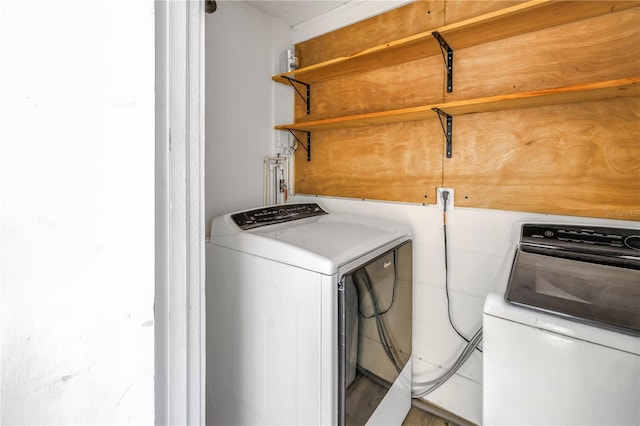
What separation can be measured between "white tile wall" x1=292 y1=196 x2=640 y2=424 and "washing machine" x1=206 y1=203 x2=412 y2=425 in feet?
0.48

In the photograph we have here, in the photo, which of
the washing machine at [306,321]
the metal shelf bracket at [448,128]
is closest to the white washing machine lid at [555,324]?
the washing machine at [306,321]

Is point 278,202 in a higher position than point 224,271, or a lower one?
higher

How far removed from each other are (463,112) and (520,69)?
1.00ft

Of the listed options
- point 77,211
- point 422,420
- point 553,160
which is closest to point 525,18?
point 553,160

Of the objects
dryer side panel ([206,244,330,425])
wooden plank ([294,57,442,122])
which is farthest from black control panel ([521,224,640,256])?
dryer side panel ([206,244,330,425])

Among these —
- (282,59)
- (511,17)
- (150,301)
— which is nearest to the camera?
(150,301)

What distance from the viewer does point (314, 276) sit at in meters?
1.22

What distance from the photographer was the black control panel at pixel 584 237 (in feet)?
3.94

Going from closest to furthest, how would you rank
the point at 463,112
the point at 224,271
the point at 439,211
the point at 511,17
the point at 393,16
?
the point at 511,17 → the point at 224,271 → the point at 463,112 → the point at 439,211 → the point at 393,16

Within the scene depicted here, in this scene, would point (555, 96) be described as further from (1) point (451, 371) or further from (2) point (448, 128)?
(1) point (451, 371)

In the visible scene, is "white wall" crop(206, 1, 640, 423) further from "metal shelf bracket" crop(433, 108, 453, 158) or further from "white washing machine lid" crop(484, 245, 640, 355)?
"white washing machine lid" crop(484, 245, 640, 355)

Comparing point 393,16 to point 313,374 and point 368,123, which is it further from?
point 313,374

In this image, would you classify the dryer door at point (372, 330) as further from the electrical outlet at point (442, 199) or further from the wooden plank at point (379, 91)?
the wooden plank at point (379, 91)

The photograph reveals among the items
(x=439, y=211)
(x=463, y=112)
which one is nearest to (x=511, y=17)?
(x=463, y=112)
